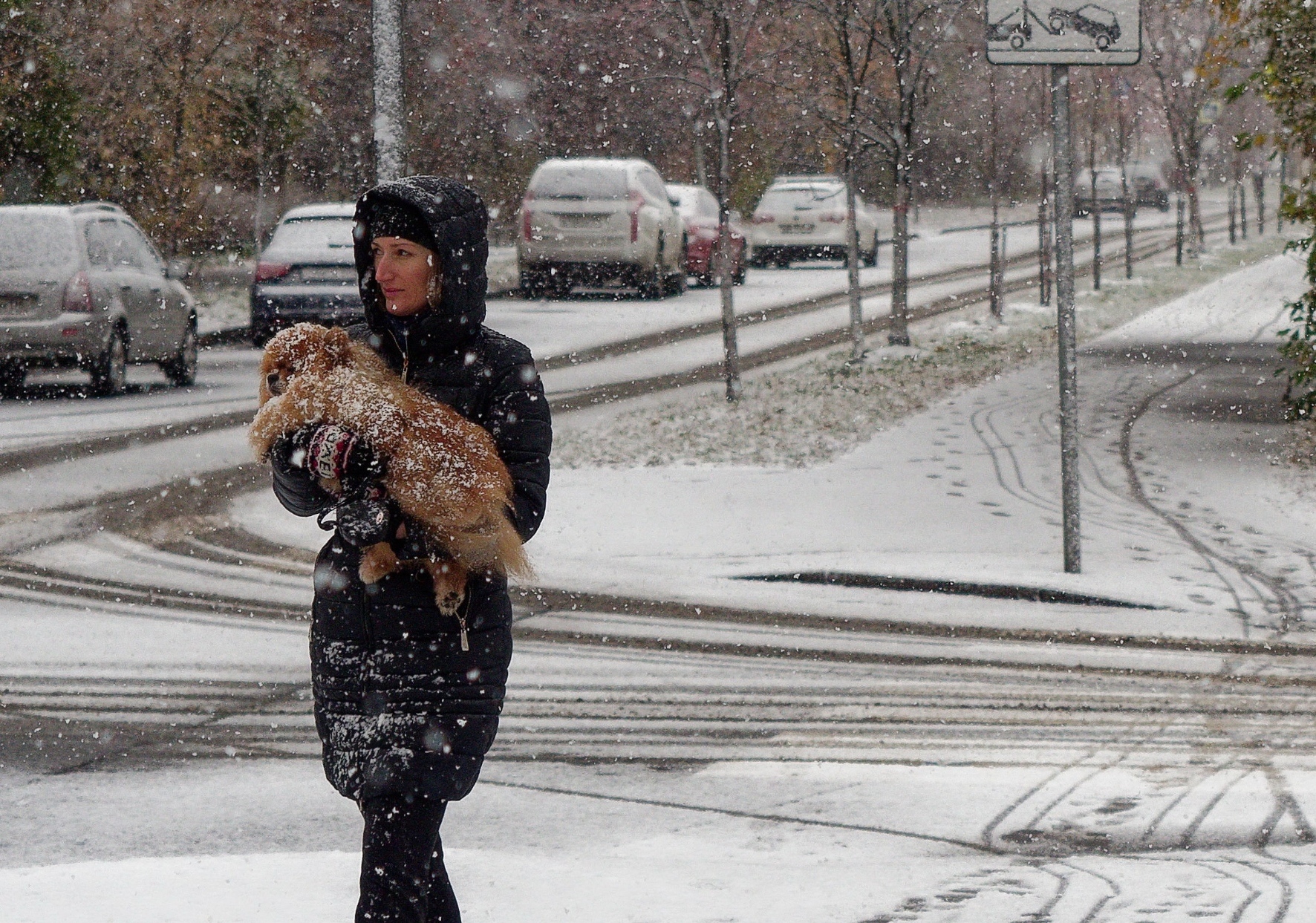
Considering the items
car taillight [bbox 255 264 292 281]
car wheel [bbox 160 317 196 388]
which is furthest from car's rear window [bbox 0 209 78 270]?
car taillight [bbox 255 264 292 281]

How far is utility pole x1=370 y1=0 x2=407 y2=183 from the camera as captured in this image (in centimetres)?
1027

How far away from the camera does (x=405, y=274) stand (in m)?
3.57

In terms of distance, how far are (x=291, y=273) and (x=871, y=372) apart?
6278 mm

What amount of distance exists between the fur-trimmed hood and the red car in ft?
83.5

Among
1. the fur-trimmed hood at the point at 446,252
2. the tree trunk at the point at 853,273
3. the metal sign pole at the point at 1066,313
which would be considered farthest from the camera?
the tree trunk at the point at 853,273

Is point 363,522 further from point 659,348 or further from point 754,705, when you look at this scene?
point 659,348

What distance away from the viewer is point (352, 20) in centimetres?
2903

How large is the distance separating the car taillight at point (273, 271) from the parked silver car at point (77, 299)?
2.18 meters

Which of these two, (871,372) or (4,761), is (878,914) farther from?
(871,372)

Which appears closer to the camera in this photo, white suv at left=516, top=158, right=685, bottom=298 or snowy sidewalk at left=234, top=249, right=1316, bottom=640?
snowy sidewalk at left=234, top=249, right=1316, bottom=640

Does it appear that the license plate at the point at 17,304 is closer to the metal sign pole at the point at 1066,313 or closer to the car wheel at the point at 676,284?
the metal sign pole at the point at 1066,313

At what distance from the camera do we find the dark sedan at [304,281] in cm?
1978

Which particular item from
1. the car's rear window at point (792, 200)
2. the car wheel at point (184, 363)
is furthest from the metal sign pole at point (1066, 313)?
the car's rear window at point (792, 200)

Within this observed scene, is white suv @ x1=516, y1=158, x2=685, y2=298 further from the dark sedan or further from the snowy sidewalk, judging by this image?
the snowy sidewalk
